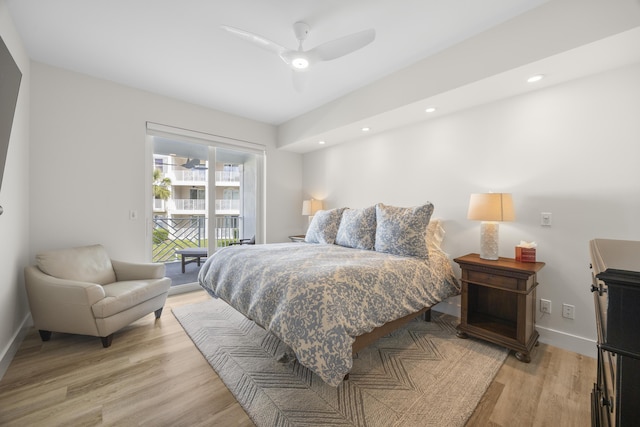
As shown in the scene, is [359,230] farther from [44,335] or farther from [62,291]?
[44,335]

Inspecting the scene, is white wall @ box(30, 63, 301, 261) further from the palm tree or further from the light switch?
the light switch

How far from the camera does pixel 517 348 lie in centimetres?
202

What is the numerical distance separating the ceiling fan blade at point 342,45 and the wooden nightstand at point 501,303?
1.99 m

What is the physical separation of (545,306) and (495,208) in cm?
99

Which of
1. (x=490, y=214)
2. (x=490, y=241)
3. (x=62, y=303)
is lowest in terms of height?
(x=62, y=303)

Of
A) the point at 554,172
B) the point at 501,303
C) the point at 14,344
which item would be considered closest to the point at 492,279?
the point at 501,303

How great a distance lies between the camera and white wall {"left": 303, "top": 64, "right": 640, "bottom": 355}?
1979 millimetres

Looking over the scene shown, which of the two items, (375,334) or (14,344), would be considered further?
(14,344)

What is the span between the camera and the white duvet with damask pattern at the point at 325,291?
1521 mm

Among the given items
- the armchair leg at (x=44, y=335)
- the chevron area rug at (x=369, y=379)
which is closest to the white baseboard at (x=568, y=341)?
the chevron area rug at (x=369, y=379)

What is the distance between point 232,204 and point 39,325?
2.62 meters

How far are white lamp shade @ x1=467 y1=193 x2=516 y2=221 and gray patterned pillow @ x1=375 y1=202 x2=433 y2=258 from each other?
415 mm

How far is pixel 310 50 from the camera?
6.27 feet

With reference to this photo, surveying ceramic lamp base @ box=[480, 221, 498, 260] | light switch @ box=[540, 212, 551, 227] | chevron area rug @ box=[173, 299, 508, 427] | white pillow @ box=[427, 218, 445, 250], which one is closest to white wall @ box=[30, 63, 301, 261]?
chevron area rug @ box=[173, 299, 508, 427]
